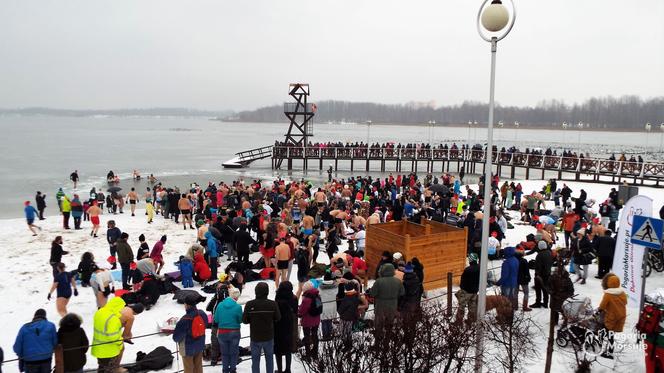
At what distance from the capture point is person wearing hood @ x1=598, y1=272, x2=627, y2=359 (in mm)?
6547

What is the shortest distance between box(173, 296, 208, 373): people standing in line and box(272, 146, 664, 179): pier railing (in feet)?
82.4

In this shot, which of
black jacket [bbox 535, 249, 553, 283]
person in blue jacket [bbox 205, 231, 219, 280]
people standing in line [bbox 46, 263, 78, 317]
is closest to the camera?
black jacket [bbox 535, 249, 553, 283]

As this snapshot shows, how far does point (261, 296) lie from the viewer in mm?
5973

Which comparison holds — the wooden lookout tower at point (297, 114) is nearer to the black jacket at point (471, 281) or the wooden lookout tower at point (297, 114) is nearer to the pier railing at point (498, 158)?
the pier railing at point (498, 158)

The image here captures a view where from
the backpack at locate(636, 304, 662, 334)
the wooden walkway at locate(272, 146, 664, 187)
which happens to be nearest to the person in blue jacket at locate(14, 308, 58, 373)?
the backpack at locate(636, 304, 662, 334)

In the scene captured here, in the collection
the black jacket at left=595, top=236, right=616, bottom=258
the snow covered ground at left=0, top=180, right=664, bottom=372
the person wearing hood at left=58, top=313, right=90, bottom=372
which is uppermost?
the black jacket at left=595, top=236, right=616, bottom=258

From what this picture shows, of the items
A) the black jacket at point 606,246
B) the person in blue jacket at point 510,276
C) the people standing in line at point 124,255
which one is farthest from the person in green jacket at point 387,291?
the people standing in line at point 124,255

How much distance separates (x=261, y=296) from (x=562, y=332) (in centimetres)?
413

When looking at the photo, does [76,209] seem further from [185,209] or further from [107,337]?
[107,337]

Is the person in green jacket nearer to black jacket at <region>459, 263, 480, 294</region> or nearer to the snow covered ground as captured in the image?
black jacket at <region>459, 263, 480, 294</region>

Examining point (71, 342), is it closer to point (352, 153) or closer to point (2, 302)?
point (2, 302)

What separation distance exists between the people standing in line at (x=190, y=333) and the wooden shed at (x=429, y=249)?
4.63 m

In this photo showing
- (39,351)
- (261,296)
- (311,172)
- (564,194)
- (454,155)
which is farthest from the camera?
(311,172)

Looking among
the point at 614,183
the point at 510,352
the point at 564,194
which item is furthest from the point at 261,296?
the point at 614,183
